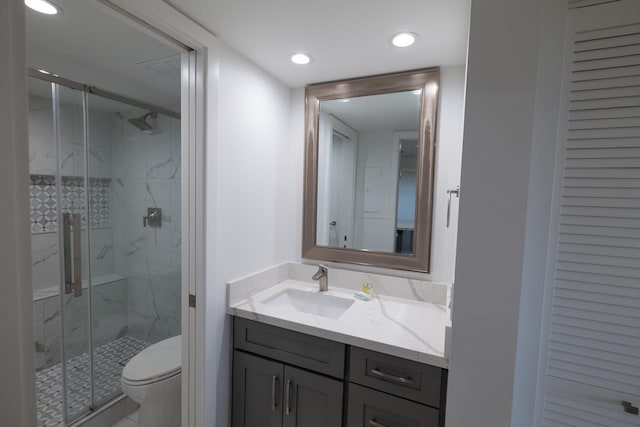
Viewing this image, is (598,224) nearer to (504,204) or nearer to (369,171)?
(504,204)

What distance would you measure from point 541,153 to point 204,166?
1.27 metres

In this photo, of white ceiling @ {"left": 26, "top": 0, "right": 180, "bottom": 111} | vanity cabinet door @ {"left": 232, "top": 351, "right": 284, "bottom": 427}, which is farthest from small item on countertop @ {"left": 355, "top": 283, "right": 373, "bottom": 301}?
white ceiling @ {"left": 26, "top": 0, "right": 180, "bottom": 111}

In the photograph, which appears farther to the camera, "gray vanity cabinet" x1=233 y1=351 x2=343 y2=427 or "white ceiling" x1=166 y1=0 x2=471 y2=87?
"gray vanity cabinet" x1=233 y1=351 x2=343 y2=427

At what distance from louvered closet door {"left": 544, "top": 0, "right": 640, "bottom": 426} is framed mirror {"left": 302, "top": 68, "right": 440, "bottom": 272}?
2.51 feet

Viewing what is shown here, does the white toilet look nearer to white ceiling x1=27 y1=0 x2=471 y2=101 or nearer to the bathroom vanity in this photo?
the bathroom vanity

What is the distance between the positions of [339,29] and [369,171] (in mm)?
774

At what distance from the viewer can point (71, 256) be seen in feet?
6.47

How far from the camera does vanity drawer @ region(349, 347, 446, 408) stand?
3.71ft

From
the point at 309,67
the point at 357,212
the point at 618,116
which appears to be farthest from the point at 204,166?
the point at 618,116

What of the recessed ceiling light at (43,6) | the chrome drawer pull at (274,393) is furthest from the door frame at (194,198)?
the recessed ceiling light at (43,6)

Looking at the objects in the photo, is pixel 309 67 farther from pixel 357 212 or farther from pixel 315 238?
pixel 315 238

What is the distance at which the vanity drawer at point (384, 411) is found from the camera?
1146 millimetres

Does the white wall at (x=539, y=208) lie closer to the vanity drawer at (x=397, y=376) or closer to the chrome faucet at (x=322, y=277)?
the vanity drawer at (x=397, y=376)

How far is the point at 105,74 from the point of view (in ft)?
6.46
